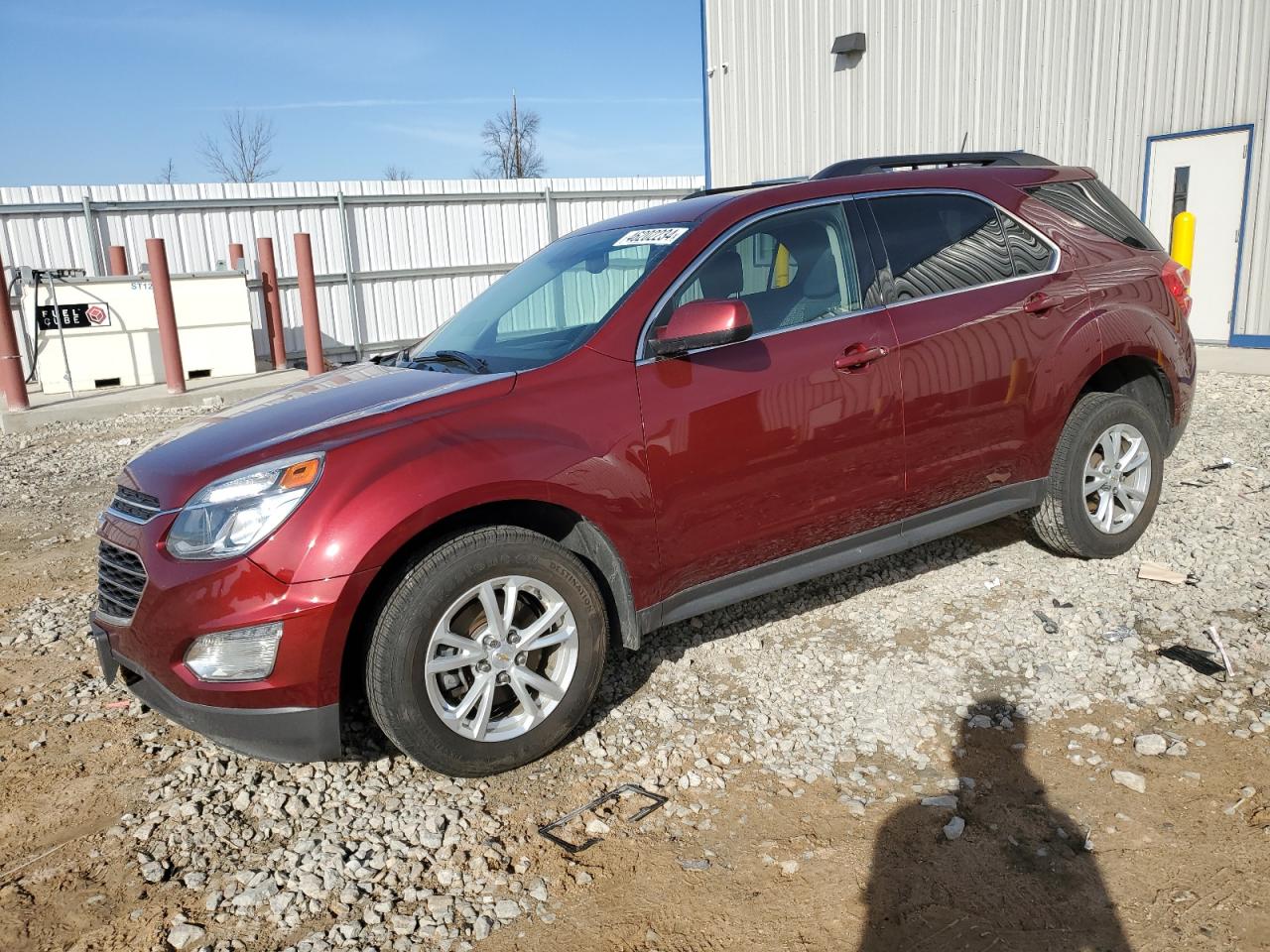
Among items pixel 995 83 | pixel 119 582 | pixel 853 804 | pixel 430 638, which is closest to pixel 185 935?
pixel 430 638

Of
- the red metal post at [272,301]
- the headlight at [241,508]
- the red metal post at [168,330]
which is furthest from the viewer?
the red metal post at [272,301]

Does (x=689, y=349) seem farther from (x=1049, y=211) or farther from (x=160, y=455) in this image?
(x=1049, y=211)

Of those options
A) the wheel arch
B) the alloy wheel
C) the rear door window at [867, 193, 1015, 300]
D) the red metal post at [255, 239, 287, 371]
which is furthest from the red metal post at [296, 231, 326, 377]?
the alloy wheel

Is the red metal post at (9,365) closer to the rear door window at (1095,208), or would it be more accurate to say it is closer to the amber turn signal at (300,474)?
the amber turn signal at (300,474)

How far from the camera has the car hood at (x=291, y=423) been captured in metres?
2.96

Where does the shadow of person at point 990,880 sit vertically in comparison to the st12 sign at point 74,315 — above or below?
below

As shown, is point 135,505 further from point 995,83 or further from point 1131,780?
point 995,83

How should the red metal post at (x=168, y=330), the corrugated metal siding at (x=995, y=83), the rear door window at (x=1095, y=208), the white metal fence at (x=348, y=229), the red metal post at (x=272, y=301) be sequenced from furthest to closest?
the white metal fence at (x=348, y=229), the red metal post at (x=272, y=301), the red metal post at (x=168, y=330), the corrugated metal siding at (x=995, y=83), the rear door window at (x=1095, y=208)

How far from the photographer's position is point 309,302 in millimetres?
14711

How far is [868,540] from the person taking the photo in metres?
3.88

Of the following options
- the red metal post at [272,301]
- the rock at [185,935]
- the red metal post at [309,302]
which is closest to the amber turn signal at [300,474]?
the rock at [185,935]

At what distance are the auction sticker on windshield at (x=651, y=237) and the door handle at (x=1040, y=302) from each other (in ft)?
5.33

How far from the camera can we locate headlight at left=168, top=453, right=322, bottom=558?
9.20ft

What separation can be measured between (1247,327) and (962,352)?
8.66 metres
